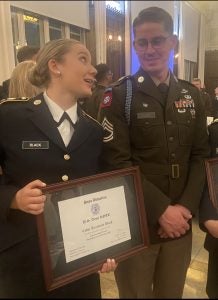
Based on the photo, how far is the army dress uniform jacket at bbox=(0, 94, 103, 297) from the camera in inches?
37.0

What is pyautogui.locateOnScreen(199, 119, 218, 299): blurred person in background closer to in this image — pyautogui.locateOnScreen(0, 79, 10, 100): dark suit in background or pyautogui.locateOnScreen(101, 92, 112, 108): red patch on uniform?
pyautogui.locateOnScreen(101, 92, 112, 108): red patch on uniform

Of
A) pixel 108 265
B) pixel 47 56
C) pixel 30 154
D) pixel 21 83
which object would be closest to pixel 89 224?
pixel 108 265

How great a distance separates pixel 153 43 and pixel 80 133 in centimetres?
35

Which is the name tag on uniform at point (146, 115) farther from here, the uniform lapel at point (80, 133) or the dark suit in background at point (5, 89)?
the dark suit in background at point (5, 89)

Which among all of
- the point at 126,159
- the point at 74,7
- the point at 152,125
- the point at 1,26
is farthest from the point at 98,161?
the point at 1,26

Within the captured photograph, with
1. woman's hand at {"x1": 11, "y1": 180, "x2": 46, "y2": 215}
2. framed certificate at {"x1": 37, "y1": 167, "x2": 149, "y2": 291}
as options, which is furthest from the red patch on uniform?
woman's hand at {"x1": 11, "y1": 180, "x2": 46, "y2": 215}

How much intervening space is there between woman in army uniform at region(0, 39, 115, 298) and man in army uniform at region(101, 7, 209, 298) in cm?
16

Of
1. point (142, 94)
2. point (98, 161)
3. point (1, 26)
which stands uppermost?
point (1, 26)

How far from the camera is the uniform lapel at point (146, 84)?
1112 millimetres

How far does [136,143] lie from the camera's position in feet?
3.71

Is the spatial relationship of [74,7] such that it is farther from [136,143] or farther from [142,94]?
[136,143]

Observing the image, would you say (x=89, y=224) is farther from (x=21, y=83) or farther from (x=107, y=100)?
(x=21, y=83)

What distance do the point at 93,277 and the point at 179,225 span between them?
33 cm

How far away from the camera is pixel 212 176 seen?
998 mm
